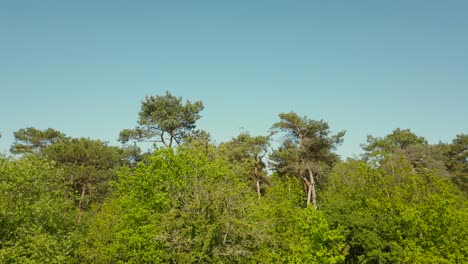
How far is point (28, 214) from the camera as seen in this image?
2102cm

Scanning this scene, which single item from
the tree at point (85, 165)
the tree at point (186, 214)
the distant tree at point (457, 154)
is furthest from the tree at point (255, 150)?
the distant tree at point (457, 154)

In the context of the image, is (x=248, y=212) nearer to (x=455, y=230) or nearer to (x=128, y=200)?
(x=128, y=200)

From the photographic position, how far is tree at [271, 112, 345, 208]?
157 feet

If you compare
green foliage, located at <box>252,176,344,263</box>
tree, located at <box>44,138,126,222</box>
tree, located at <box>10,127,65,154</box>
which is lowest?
green foliage, located at <box>252,176,344,263</box>

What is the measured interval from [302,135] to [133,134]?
2519 centimetres

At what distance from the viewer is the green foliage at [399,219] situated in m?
24.3

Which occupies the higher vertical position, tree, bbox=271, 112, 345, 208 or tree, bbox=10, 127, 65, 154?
tree, bbox=10, 127, 65, 154

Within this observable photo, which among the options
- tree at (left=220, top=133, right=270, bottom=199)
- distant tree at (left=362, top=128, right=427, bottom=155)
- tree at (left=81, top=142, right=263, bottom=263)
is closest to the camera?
tree at (left=81, top=142, right=263, bottom=263)

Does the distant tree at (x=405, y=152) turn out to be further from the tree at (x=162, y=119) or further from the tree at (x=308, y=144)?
the tree at (x=162, y=119)

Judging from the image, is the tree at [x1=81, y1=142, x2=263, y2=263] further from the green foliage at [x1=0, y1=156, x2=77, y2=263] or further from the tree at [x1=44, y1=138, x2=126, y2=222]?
the tree at [x1=44, y1=138, x2=126, y2=222]

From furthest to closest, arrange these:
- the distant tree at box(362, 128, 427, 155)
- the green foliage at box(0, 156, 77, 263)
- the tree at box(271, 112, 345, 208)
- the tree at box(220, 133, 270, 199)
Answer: the distant tree at box(362, 128, 427, 155)
the tree at box(220, 133, 270, 199)
the tree at box(271, 112, 345, 208)
the green foliage at box(0, 156, 77, 263)

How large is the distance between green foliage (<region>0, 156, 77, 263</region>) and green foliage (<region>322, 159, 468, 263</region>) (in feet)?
69.5

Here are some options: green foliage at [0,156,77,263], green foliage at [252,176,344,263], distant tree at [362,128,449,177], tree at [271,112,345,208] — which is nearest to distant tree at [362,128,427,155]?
distant tree at [362,128,449,177]

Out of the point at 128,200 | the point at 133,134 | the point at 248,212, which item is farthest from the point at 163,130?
the point at 248,212
